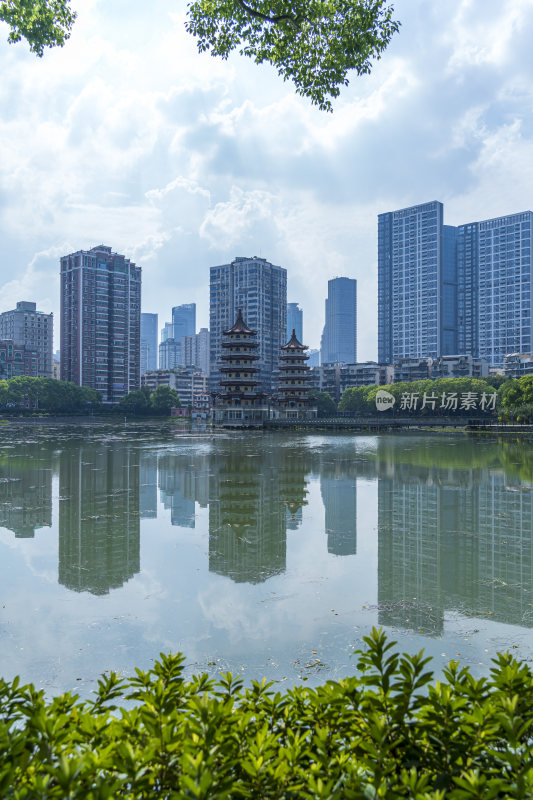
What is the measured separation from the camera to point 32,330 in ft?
481

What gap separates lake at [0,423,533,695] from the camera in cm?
552

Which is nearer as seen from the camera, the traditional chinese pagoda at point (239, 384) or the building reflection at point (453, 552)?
the building reflection at point (453, 552)

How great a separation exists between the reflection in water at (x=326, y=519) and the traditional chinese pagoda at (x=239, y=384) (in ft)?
140

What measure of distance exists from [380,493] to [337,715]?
48.7 feet

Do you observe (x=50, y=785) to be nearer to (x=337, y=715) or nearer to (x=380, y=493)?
(x=337, y=715)

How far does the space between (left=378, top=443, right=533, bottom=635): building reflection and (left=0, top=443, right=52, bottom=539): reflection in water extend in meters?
7.50

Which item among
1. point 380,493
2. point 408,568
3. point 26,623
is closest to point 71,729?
point 26,623

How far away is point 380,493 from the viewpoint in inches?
661

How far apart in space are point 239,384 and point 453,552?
60015mm


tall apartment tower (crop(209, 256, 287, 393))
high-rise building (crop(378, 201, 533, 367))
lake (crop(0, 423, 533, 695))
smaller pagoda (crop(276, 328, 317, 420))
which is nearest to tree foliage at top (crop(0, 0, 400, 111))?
lake (crop(0, 423, 533, 695))

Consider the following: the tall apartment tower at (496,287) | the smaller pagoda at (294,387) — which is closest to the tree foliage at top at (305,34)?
the smaller pagoda at (294,387)

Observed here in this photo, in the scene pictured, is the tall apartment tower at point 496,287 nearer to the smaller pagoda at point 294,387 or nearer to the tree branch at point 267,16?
the smaller pagoda at point 294,387

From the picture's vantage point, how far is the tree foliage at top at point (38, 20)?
7.86 m

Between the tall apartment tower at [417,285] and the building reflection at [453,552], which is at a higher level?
the tall apartment tower at [417,285]
